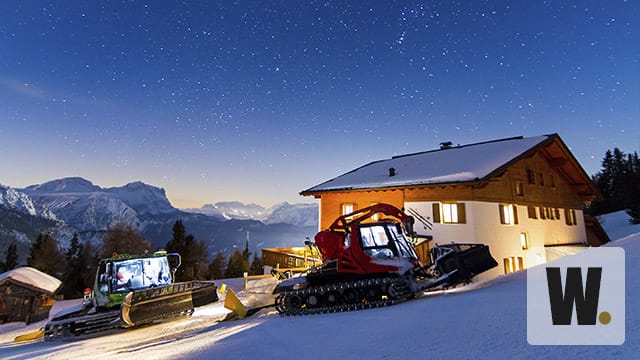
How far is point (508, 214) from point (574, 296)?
15.7 metres

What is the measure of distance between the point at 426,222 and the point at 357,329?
14.2 meters

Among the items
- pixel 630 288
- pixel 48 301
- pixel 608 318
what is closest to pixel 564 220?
pixel 630 288

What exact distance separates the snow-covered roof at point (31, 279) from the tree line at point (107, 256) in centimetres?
1758

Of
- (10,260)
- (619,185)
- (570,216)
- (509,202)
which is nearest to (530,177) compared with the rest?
(509,202)

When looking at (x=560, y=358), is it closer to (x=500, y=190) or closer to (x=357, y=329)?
(x=357, y=329)

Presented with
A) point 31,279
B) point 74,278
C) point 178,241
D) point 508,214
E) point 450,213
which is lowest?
point 74,278

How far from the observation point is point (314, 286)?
1004 cm

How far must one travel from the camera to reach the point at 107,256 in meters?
48.7

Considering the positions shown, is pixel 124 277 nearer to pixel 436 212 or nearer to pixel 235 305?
pixel 235 305

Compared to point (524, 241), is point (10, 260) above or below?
below

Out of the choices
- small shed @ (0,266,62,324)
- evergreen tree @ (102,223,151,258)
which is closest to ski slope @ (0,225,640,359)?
small shed @ (0,266,62,324)

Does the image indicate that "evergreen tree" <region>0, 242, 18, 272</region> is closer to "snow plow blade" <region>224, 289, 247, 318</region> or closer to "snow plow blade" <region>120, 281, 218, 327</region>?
"snow plow blade" <region>120, 281, 218, 327</region>

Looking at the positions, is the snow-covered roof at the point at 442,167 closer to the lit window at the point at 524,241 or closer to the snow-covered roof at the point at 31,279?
the lit window at the point at 524,241

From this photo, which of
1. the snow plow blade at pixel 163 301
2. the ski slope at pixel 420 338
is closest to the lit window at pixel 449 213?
the ski slope at pixel 420 338
